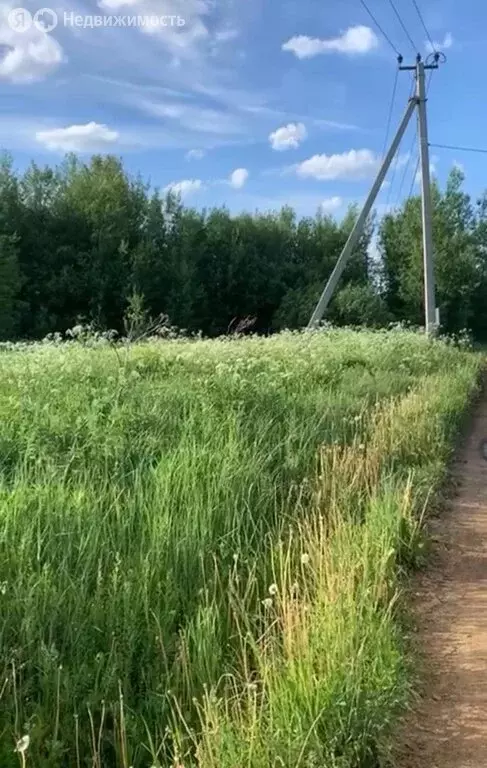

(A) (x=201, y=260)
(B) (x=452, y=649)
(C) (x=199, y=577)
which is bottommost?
(B) (x=452, y=649)

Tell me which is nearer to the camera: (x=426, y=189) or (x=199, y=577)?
(x=199, y=577)

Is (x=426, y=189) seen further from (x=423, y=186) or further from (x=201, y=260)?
(x=201, y=260)

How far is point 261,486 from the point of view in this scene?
5.29 m

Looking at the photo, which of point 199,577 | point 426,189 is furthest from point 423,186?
point 199,577

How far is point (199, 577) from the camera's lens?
3939mm

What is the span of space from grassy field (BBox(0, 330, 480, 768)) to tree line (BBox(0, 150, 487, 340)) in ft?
95.1

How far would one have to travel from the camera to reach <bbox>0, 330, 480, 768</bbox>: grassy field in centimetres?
276

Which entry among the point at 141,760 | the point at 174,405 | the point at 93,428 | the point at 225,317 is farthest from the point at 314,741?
the point at 225,317

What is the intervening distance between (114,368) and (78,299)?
93.1 ft

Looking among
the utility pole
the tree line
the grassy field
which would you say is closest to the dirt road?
the grassy field

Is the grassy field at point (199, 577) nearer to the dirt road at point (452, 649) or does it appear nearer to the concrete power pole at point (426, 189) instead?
the dirt road at point (452, 649)

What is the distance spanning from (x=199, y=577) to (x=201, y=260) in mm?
37441

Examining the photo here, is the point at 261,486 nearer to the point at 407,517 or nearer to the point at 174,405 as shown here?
the point at 407,517

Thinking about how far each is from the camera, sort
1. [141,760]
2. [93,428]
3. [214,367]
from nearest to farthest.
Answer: [141,760] < [93,428] < [214,367]
